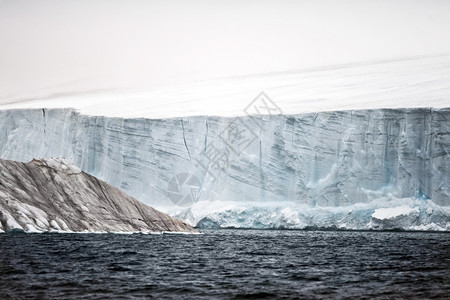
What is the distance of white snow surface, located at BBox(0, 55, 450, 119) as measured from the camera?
48.3 m

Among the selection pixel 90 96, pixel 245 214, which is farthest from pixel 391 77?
pixel 90 96

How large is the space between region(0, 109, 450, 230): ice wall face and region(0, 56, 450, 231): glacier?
63 mm

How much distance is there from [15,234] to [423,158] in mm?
23614

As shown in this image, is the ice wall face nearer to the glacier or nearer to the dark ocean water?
the glacier

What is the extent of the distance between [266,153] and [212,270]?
90.5 ft

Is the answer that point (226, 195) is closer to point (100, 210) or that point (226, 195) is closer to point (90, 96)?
point (100, 210)

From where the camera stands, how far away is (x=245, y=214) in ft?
150

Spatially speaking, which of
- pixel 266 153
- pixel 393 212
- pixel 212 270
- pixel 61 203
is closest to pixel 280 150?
pixel 266 153

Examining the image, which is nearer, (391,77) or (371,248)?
(371,248)

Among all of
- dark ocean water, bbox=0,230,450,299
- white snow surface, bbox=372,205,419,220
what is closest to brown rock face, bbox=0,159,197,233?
dark ocean water, bbox=0,230,450,299

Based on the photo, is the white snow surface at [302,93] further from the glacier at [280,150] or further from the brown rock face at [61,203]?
the brown rock face at [61,203]

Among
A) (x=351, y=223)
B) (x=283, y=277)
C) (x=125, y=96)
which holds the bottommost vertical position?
(x=351, y=223)

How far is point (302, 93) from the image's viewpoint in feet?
180

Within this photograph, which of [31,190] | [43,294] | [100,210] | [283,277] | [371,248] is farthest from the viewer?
[100,210]
